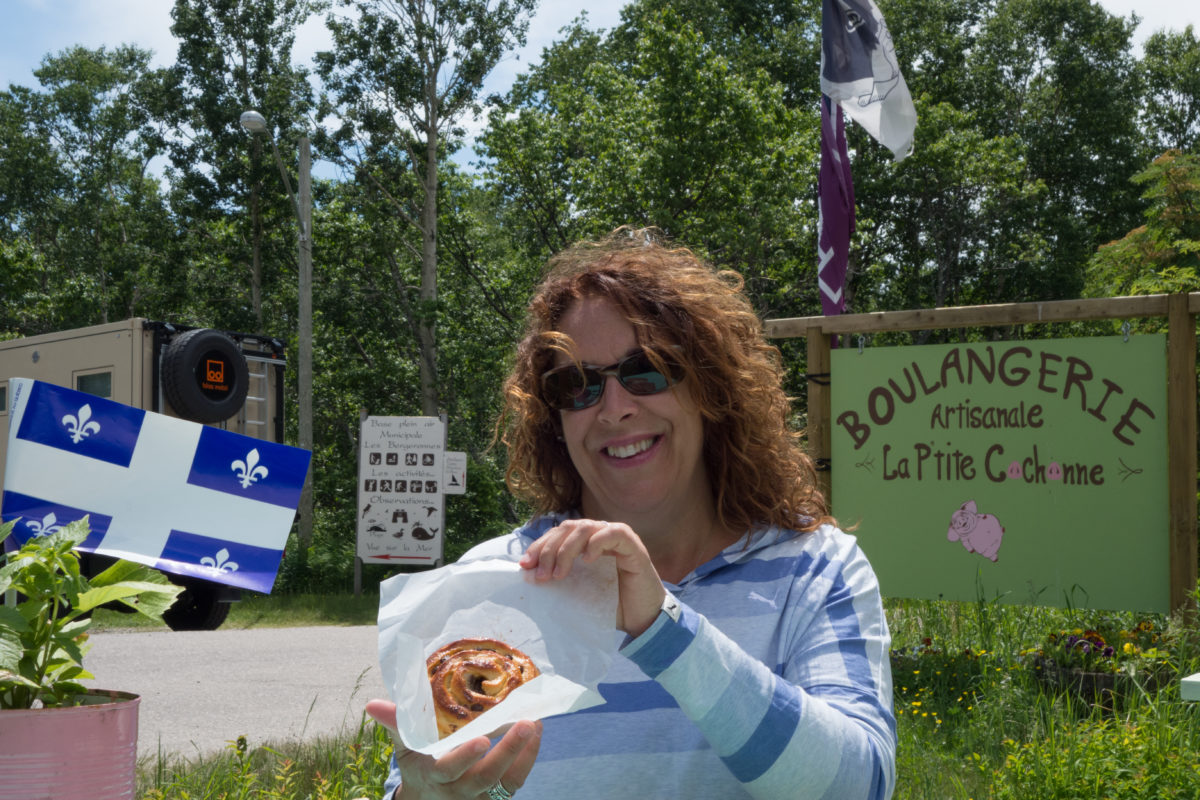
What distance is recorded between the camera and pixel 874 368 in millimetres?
6344

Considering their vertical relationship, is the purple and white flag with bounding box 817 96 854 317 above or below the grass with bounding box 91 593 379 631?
above

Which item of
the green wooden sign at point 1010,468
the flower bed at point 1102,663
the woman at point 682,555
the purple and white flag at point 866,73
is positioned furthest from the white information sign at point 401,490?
the woman at point 682,555

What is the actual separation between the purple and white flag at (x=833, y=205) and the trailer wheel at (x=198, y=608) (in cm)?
499

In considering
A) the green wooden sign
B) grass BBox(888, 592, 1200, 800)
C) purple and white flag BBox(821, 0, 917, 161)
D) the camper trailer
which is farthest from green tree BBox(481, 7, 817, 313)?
grass BBox(888, 592, 1200, 800)

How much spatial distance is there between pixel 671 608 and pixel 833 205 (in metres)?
7.31

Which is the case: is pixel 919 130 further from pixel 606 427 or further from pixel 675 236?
pixel 606 427

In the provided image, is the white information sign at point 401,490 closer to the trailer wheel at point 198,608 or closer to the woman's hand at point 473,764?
the trailer wheel at point 198,608

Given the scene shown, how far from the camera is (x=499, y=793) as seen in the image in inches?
52.0

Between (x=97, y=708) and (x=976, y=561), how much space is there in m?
5.17

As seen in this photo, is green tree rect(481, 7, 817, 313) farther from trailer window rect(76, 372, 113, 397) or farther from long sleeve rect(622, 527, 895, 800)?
long sleeve rect(622, 527, 895, 800)

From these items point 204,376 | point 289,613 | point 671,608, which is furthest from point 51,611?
point 289,613

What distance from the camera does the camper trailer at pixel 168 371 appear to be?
9.91 meters

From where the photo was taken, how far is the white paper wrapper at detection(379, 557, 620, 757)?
1.33 meters

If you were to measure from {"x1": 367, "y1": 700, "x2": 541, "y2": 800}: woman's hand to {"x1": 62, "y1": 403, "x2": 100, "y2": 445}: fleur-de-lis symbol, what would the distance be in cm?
265
